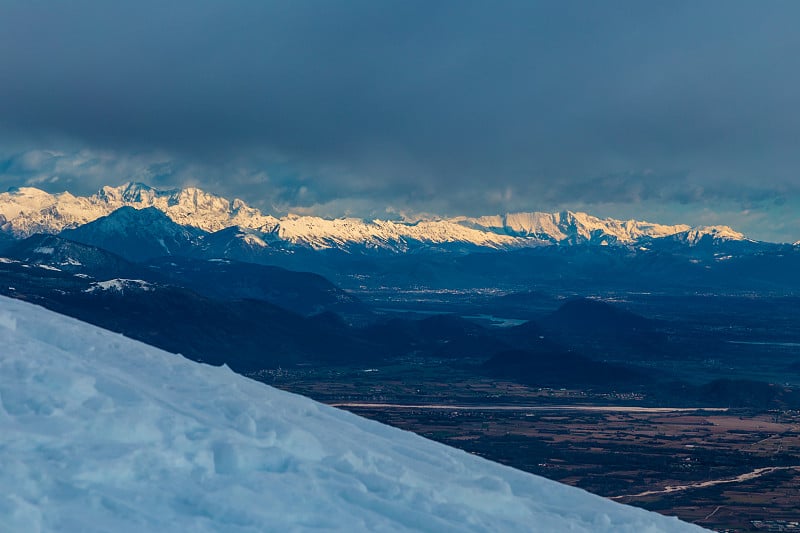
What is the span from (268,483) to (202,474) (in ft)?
7.21

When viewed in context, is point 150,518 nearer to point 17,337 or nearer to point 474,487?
point 474,487

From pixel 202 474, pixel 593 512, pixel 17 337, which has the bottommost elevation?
pixel 593 512

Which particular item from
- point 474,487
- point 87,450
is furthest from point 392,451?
point 87,450

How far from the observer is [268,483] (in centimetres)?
3150

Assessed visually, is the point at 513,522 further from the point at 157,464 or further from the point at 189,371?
the point at 189,371

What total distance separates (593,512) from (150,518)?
18945mm

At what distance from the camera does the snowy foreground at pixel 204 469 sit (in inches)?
1131

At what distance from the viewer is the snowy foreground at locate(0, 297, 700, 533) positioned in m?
28.7

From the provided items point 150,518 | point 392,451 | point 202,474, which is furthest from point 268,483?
point 392,451

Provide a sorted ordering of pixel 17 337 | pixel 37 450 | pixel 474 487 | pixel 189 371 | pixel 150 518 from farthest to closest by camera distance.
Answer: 1. pixel 189 371
2. pixel 17 337
3. pixel 474 487
4. pixel 37 450
5. pixel 150 518

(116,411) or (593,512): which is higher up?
(116,411)

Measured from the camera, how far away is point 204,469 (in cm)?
3155

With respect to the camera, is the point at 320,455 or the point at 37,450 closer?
the point at 37,450

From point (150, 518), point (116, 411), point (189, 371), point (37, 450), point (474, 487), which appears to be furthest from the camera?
point (189, 371)
